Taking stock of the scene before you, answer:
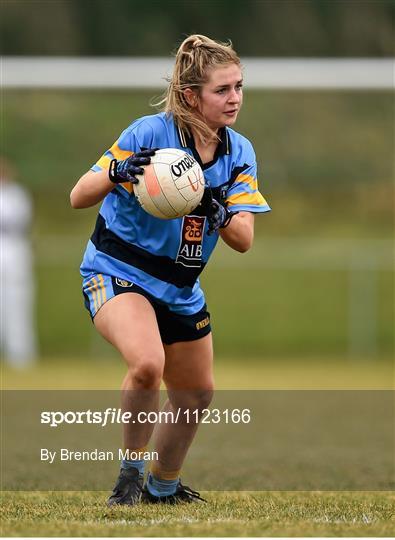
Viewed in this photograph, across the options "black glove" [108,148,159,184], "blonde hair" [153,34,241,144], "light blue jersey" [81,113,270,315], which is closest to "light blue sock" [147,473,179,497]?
"light blue jersey" [81,113,270,315]

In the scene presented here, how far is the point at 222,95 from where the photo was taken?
16.0 ft

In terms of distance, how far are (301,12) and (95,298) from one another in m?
12.8

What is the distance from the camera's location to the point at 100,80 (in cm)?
1332

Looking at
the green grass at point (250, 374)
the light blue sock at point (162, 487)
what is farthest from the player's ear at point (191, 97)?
the green grass at point (250, 374)

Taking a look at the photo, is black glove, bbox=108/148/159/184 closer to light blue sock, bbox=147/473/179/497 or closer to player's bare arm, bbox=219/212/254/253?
player's bare arm, bbox=219/212/254/253

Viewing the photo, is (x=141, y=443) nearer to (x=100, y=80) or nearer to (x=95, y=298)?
(x=95, y=298)

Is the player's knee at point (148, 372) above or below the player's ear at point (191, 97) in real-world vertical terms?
below

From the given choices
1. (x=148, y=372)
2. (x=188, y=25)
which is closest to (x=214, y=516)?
(x=148, y=372)

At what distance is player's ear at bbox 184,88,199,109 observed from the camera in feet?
16.2

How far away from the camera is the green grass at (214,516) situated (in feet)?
13.1

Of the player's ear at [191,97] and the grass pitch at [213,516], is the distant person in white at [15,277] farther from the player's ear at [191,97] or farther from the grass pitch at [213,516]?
the player's ear at [191,97]

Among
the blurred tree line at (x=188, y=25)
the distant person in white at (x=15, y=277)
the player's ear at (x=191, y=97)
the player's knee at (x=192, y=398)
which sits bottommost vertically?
the distant person in white at (x=15, y=277)

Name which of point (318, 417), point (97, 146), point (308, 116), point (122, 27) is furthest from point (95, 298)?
point (122, 27)

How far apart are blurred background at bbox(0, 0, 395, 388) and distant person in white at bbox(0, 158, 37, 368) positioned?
1.19 ft
